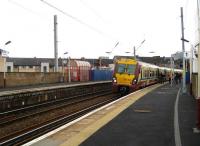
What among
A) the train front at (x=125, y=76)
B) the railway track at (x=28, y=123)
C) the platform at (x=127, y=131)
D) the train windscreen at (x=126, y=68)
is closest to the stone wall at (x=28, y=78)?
the train front at (x=125, y=76)

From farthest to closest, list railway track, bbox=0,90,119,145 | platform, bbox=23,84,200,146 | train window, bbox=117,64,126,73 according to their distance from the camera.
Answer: train window, bbox=117,64,126,73
railway track, bbox=0,90,119,145
platform, bbox=23,84,200,146

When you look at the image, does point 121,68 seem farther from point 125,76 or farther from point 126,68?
point 125,76

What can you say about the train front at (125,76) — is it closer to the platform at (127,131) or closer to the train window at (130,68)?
the train window at (130,68)

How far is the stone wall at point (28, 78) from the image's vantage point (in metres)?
42.2

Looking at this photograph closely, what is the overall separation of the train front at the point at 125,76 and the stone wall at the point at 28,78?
10558 millimetres

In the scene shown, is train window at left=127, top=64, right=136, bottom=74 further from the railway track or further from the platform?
the platform

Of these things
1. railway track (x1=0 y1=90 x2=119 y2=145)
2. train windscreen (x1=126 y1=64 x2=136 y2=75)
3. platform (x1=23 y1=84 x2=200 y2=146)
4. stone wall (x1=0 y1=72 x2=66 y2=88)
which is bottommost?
railway track (x1=0 y1=90 x2=119 y2=145)

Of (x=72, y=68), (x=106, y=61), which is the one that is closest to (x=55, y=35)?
(x=72, y=68)

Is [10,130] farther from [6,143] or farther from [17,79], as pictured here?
[17,79]

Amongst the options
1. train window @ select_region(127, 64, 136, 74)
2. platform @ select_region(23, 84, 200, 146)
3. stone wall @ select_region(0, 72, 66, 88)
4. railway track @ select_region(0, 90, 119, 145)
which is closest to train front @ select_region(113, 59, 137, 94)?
train window @ select_region(127, 64, 136, 74)

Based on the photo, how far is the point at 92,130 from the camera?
12688mm

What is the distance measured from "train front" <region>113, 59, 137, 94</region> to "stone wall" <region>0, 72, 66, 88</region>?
1056 centimetres

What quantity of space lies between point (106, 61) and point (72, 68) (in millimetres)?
87577

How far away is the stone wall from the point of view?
4215 centimetres
